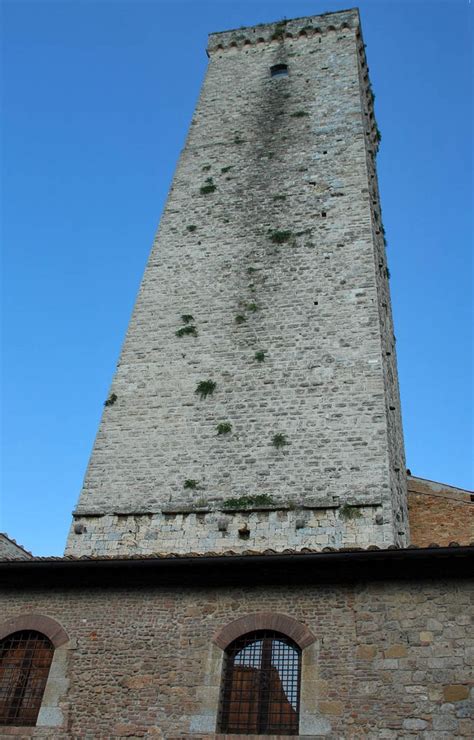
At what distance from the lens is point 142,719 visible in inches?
357

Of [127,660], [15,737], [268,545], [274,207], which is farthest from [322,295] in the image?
[15,737]

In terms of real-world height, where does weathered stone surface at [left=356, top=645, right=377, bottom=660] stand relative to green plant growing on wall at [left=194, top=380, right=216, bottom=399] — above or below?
below

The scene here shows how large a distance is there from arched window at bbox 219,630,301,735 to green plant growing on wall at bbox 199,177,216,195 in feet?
37.9

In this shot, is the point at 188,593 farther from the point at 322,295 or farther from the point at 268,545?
the point at 322,295

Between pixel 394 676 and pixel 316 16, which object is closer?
pixel 394 676

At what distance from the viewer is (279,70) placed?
21.0 metres

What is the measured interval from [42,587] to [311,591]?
13.0 ft

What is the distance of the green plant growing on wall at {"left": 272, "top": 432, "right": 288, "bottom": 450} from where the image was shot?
13.0m

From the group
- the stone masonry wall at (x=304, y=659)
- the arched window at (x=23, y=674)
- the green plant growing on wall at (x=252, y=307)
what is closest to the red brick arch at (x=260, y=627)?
the stone masonry wall at (x=304, y=659)

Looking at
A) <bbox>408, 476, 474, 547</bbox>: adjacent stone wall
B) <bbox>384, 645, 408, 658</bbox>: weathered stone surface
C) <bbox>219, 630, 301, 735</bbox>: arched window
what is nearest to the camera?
<bbox>384, 645, 408, 658</bbox>: weathered stone surface

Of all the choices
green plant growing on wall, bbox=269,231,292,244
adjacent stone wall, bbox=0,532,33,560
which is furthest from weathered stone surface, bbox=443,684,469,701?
adjacent stone wall, bbox=0,532,33,560

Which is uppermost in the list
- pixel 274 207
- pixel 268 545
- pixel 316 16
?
pixel 316 16

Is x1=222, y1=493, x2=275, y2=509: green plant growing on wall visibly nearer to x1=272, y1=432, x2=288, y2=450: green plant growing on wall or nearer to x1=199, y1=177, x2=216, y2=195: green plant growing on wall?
x1=272, y1=432, x2=288, y2=450: green plant growing on wall

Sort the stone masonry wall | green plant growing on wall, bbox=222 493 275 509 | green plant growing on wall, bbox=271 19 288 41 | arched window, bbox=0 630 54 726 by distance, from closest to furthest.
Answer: the stone masonry wall
arched window, bbox=0 630 54 726
green plant growing on wall, bbox=222 493 275 509
green plant growing on wall, bbox=271 19 288 41
